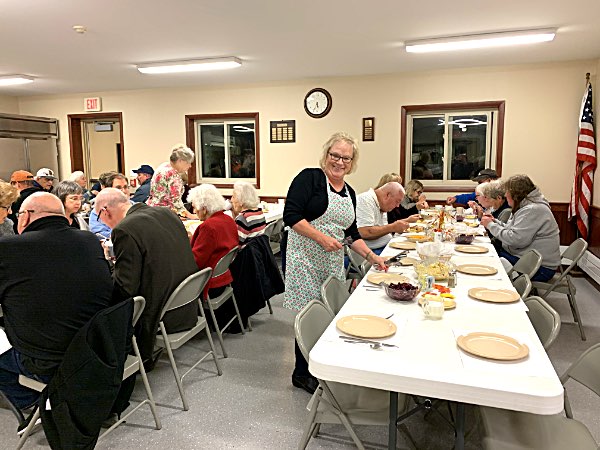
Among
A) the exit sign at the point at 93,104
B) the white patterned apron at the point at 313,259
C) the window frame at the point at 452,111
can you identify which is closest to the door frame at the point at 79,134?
the exit sign at the point at 93,104

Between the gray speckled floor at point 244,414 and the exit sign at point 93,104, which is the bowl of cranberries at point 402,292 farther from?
the exit sign at point 93,104

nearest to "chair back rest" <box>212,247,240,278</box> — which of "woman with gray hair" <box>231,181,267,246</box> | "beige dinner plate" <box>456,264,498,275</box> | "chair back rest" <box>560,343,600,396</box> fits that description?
"woman with gray hair" <box>231,181,267,246</box>

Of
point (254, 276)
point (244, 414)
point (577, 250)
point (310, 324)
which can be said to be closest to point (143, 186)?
point (254, 276)

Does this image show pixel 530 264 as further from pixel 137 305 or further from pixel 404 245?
pixel 137 305

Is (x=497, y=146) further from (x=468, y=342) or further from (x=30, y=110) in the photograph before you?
(x=30, y=110)

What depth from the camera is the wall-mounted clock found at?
6.44m

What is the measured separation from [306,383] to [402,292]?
3.37 feet

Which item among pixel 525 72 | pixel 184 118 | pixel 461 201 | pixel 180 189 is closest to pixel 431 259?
pixel 180 189

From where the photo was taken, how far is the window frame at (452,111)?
19.2 ft

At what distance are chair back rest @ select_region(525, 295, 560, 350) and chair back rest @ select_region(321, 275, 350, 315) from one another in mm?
934

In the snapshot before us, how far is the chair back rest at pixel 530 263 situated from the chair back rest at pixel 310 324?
6.14 feet

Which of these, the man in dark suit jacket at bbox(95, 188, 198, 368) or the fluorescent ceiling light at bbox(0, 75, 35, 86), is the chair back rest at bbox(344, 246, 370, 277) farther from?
the fluorescent ceiling light at bbox(0, 75, 35, 86)

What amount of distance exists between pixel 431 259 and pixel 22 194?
4174 mm

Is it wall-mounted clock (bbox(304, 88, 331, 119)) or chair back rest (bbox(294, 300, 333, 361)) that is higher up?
wall-mounted clock (bbox(304, 88, 331, 119))
